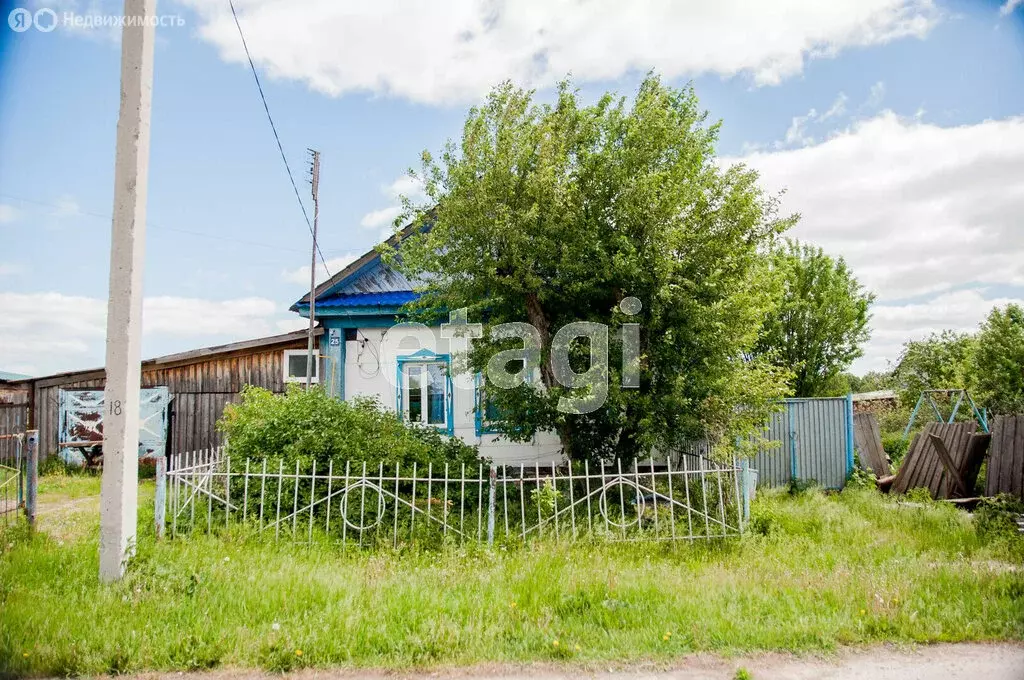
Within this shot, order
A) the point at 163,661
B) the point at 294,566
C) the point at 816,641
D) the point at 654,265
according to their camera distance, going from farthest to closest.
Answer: the point at 654,265
the point at 294,566
the point at 816,641
the point at 163,661

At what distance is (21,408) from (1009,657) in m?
16.2

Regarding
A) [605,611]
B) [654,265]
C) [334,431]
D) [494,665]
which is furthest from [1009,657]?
[334,431]

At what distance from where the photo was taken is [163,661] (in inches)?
151

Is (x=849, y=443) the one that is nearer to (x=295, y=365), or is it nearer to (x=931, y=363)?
(x=295, y=365)

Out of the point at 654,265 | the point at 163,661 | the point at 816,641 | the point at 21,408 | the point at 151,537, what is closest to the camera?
the point at 163,661

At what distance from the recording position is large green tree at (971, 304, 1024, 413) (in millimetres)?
15898

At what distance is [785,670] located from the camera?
154 inches

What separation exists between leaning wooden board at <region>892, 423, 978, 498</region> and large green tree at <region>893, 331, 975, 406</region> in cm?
1052

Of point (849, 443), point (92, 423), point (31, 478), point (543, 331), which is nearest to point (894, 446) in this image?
point (849, 443)

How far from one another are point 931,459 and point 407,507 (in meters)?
8.98

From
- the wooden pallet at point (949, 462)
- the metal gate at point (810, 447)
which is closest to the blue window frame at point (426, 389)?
the metal gate at point (810, 447)

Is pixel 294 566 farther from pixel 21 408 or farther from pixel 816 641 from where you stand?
pixel 21 408

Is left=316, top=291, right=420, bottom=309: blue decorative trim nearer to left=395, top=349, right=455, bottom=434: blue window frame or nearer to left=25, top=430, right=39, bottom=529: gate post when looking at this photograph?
left=395, top=349, right=455, bottom=434: blue window frame

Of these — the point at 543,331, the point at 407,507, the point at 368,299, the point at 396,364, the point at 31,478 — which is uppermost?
the point at 368,299
